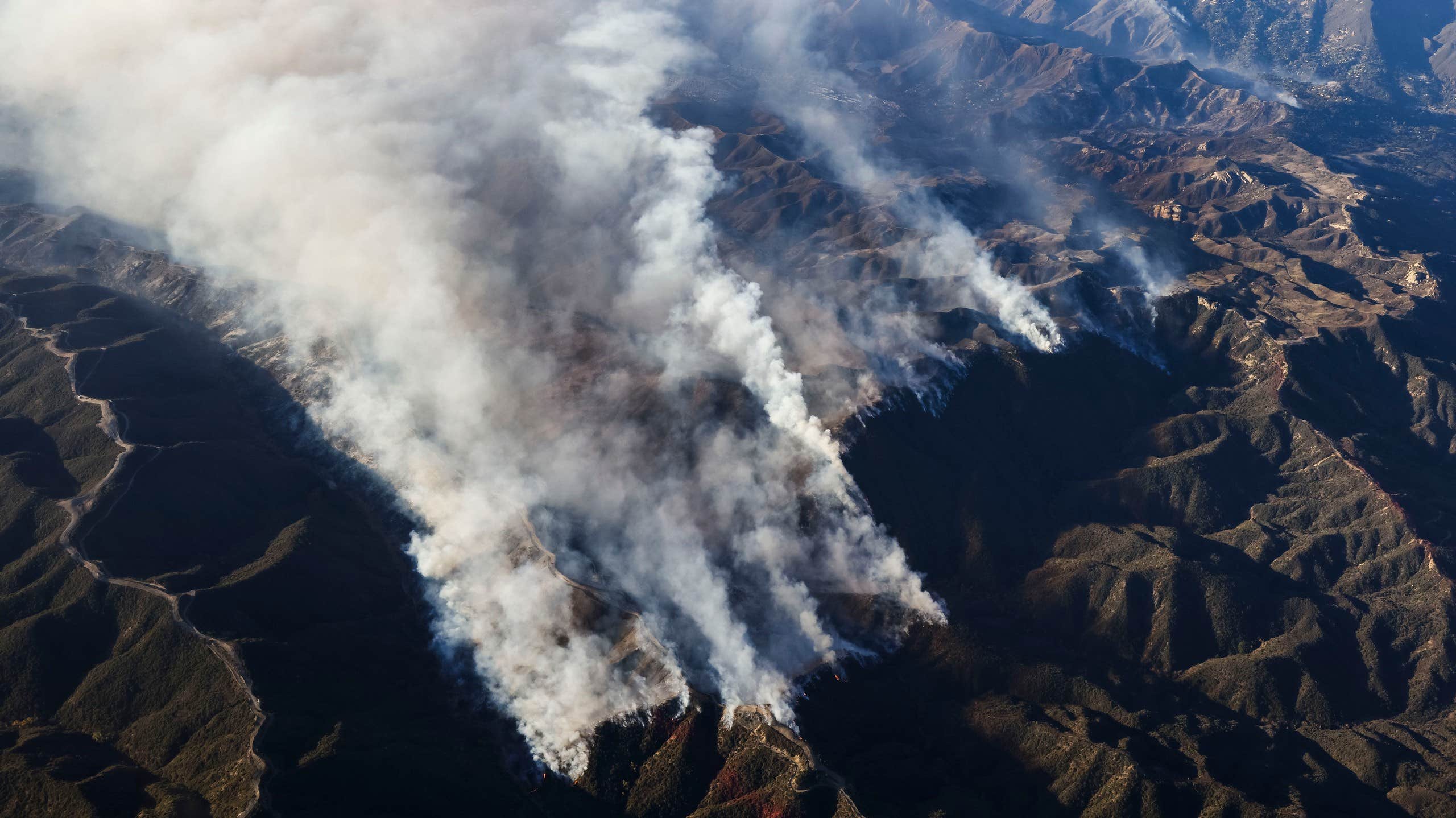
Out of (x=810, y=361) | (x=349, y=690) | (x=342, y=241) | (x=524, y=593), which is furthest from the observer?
(x=342, y=241)

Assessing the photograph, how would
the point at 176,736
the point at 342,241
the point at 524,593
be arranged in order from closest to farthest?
the point at 176,736
the point at 524,593
the point at 342,241

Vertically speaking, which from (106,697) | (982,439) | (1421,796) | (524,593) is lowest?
(106,697)

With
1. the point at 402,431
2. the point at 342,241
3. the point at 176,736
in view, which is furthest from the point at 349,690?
the point at 342,241

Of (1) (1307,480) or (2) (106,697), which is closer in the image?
(2) (106,697)

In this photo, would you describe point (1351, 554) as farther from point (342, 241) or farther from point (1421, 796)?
point (342, 241)

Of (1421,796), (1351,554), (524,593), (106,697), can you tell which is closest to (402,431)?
(524,593)

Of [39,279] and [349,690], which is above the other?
[349,690]
